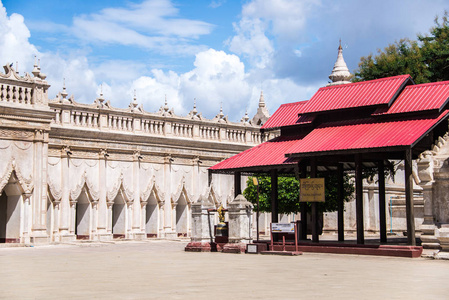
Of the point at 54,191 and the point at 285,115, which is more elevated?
the point at 285,115

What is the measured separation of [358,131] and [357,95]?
2070 millimetres

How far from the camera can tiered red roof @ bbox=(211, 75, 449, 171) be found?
Result: 2444 cm

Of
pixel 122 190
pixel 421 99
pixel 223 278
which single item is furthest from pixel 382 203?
pixel 122 190

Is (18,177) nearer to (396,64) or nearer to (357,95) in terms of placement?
(357,95)

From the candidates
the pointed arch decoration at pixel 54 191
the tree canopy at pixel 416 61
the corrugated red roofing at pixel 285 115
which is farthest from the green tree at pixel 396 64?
the pointed arch decoration at pixel 54 191

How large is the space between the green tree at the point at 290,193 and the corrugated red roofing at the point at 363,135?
407 inches

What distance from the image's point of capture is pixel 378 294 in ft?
42.8

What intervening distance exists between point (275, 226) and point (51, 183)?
14402 millimetres

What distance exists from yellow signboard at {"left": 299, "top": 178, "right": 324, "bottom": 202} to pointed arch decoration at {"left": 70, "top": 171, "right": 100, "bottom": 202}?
15.3 metres

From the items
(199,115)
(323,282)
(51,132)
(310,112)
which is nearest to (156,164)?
(199,115)

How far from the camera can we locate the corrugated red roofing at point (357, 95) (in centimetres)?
2645

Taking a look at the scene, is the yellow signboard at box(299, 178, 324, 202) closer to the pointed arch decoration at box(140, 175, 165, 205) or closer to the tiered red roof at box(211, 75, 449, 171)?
the tiered red roof at box(211, 75, 449, 171)

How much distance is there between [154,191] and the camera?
41.8 metres

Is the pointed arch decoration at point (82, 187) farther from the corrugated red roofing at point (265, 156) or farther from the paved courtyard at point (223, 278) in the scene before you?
the paved courtyard at point (223, 278)
